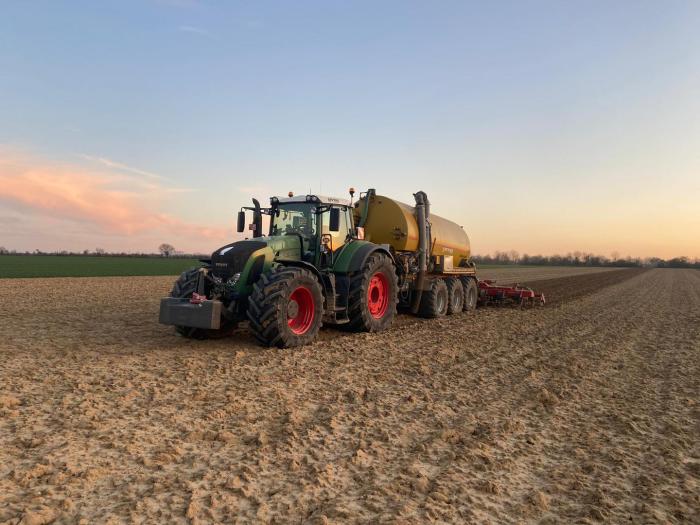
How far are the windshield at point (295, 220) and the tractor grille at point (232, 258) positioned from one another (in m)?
1.15

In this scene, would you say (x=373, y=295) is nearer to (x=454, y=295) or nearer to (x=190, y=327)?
(x=190, y=327)

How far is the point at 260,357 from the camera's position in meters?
7.29

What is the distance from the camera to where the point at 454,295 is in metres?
14.2

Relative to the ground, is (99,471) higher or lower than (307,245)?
lower

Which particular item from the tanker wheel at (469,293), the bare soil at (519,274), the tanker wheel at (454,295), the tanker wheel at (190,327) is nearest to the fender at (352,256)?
the tanker wheel at (190,327)

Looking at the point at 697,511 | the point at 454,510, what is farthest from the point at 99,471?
the point at 697,511

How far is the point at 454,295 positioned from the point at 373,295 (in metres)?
4.70

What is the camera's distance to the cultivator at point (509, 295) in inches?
631

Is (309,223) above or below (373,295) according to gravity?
above

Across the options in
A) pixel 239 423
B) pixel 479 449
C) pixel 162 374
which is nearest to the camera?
pixel 479 449

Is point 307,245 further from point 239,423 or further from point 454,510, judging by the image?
point 454,510

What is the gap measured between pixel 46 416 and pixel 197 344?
3618mm

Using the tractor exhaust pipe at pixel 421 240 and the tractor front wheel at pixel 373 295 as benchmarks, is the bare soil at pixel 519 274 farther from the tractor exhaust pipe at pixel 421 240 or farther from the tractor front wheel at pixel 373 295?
the tractor front wheel at pixel 373 295

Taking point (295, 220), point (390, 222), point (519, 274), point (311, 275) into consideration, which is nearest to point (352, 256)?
point (295, 220)
